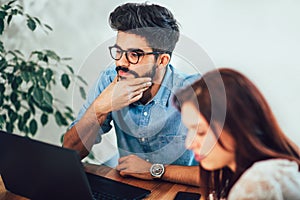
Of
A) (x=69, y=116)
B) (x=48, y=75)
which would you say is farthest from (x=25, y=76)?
(x=69, y=116)

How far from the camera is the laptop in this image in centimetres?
141

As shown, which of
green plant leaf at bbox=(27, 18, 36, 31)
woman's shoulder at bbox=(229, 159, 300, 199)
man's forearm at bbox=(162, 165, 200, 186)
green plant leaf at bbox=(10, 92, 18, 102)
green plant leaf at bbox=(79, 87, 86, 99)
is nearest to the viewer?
woman's shoulder at bbox=(229, 159, 300, 199)

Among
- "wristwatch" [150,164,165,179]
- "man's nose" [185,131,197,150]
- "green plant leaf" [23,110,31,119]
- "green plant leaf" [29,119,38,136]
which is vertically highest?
"man's nose" [185,131,197,150]

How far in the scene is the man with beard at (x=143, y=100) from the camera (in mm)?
1557

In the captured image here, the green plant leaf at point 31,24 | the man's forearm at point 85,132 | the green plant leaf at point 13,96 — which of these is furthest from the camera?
the green plant leaf at point 13,96

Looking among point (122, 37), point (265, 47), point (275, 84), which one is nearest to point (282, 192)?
point (275, 84)

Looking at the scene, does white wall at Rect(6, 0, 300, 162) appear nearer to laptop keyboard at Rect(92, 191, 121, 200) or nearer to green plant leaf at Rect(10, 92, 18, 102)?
laptop keyboard at Rect(92, 191, 121, 200)

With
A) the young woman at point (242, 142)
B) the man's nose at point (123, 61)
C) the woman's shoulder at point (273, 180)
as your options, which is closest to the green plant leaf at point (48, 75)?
the man's nose at point (123, 61)

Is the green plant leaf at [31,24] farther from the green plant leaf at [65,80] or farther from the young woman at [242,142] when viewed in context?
the young woman at [242,142]

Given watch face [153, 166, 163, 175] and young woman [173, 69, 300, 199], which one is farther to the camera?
watch face [153, 166, 163, 175]

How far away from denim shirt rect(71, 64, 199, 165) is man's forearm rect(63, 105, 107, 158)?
1.0 inches

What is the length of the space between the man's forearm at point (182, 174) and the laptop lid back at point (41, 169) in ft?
0.99

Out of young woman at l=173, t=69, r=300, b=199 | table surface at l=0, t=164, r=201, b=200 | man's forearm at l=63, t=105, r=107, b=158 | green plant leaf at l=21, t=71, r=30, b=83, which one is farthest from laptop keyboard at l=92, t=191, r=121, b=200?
green plant leaf at l=21, t=71, r=30, b=83

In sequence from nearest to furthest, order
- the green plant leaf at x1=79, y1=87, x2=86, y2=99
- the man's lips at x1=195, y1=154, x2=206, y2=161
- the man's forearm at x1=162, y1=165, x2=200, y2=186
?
1. the man's lips at x1=195, y1=154, x2=206, y2=161
2. the man's forearm at x1=162, y1=165, x2=200, y2=186
3. the green plant leaf at x1=79, y1=87, x2=86, y2=99
